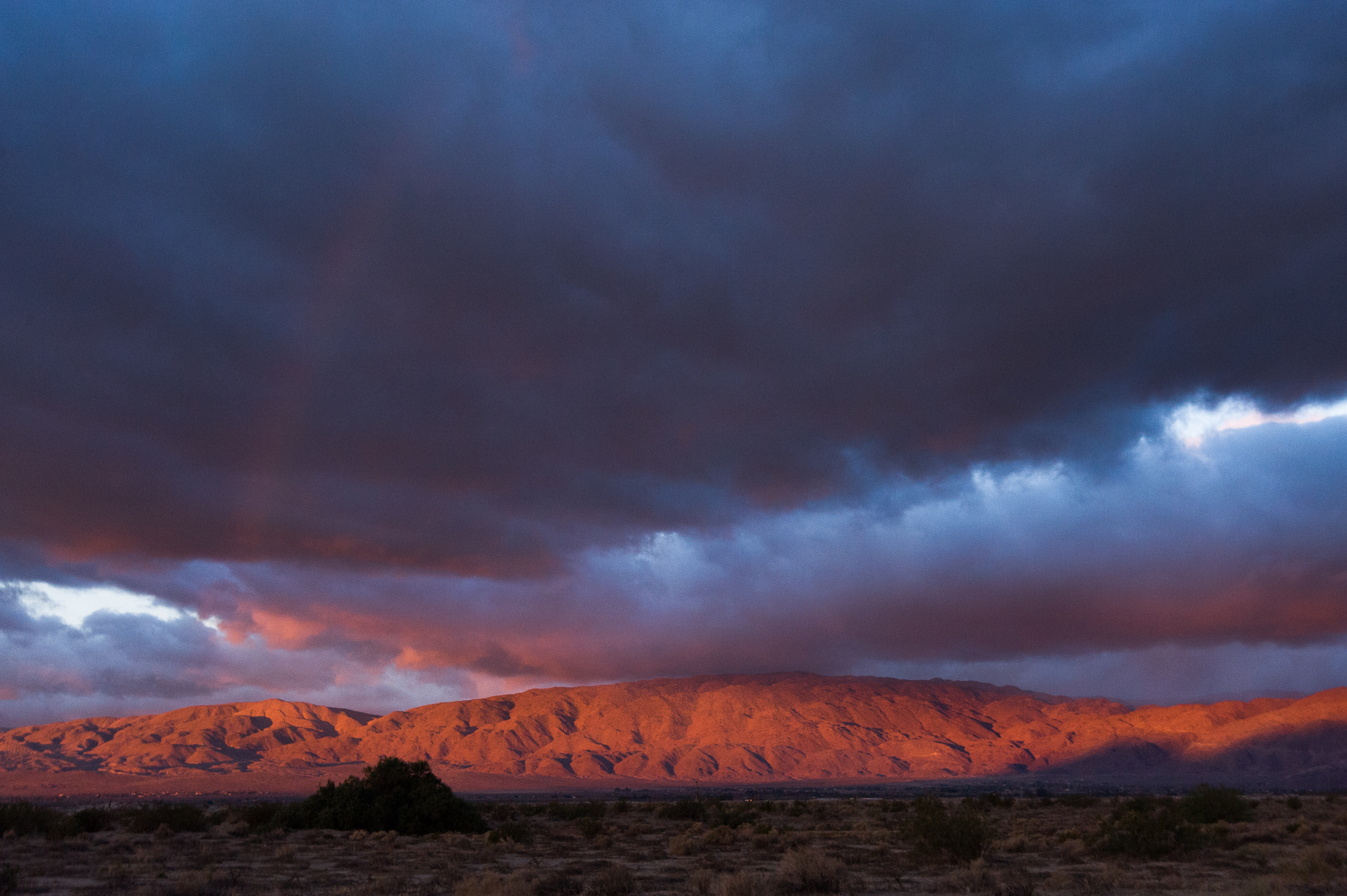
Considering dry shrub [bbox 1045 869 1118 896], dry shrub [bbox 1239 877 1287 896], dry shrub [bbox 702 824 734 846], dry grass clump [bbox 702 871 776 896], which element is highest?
dry grass clump [bbox 702 871 776 896]

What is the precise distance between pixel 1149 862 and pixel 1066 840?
8051 millimetres

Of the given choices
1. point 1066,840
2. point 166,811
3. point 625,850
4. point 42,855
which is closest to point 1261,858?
point 1066,840

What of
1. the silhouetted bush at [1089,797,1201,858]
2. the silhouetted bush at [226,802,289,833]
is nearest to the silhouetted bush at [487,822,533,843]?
the silhouetted bush at [226,802,289,833]

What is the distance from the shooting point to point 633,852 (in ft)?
125

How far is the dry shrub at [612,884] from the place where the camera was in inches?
938

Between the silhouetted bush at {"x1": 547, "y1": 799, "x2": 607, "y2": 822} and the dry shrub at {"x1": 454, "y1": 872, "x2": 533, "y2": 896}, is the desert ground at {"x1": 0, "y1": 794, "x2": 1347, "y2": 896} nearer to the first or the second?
the dry shrub at {"x1": 454, "y1": 872, "x2": 533, "y2": 896}

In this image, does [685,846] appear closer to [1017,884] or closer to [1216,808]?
[1017,884]

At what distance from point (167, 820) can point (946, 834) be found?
41.3 m

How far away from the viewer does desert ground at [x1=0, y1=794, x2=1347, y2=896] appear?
2459 cm

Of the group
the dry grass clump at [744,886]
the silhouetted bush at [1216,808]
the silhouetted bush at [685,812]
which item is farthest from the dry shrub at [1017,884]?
the silhouetted bush at [685,812]

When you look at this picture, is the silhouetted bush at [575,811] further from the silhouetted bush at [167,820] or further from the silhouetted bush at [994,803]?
the silhouetted bush at [994,803]

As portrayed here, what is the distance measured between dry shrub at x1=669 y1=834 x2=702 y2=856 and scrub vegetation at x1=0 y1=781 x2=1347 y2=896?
0.15 m

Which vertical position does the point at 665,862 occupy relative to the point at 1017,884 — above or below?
below

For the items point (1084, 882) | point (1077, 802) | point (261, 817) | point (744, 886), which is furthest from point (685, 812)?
point (744, 886)
